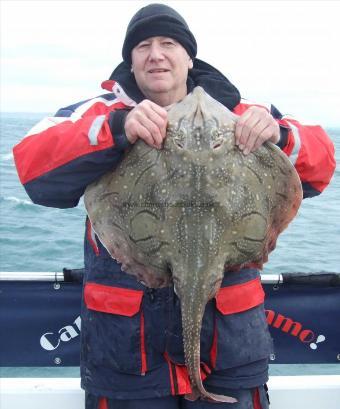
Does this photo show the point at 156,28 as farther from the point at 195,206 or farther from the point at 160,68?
the point at 195,206

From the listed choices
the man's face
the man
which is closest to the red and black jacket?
the man

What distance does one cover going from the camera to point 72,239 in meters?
11.8

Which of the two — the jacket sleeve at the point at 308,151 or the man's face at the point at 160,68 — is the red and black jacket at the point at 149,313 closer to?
the jacket sleeve at the point at 308,151

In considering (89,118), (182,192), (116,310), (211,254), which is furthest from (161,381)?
(89,118)

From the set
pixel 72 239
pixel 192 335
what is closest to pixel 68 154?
pixel 192 335

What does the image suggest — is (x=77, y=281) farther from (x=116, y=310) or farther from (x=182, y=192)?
(x=182, y=192)

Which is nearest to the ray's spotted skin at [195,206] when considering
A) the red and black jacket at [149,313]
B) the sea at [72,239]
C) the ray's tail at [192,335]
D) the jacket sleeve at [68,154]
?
the ray's tail at [192,335]

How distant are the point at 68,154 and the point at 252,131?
0.86m

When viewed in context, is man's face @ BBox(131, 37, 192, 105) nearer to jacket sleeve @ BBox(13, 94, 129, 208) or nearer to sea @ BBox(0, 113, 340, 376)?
jacket sleeve @ BBox(13, 94, 129, 208)

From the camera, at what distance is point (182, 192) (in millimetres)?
2184

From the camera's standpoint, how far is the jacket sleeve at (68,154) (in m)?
2.37

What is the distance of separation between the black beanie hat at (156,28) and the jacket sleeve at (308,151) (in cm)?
53

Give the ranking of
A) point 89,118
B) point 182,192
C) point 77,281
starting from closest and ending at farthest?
point 182,192 < point 89,118 < point 77,281

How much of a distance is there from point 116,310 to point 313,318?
2146 mm
